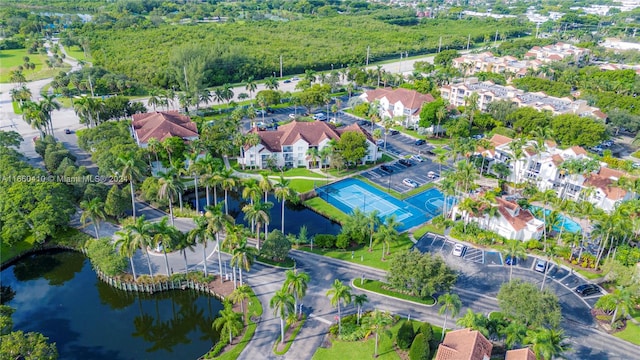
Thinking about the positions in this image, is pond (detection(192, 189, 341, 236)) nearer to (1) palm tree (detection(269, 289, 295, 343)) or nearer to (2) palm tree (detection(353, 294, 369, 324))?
(2) palm tree (detection(353, 294, 369, 324))

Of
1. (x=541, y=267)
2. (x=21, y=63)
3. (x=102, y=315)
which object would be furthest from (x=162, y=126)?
(x=21, y=63)

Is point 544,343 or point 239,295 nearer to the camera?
point 544,343

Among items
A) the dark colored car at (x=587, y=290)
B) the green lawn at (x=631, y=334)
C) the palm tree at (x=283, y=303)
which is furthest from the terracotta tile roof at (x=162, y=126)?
the green lawn at (x=631, y=334)

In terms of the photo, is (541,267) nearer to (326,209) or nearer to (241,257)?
(326,209)

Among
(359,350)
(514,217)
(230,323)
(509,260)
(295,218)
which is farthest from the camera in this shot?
(295,218)

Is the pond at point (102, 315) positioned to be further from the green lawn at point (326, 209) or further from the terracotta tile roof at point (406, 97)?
the terracotta tile roof at point (406, 97)

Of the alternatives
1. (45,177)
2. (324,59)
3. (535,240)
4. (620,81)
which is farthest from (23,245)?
(620,81)

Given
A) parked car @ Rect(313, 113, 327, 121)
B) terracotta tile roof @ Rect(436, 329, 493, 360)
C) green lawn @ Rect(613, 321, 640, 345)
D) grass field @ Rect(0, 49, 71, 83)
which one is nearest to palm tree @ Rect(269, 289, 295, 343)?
terracotta tile roof @ Rect(436, 329, 493, 360)
